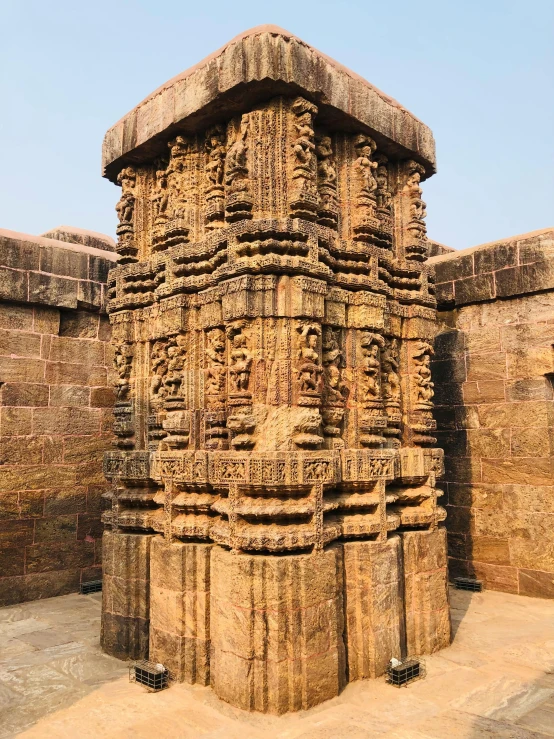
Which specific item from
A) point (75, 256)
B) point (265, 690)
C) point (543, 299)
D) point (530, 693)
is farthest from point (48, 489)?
point (543, 299)

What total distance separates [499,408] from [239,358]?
15.8ft

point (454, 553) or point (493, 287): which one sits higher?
point (493, 287)

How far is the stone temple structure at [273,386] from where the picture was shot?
5.09 meters

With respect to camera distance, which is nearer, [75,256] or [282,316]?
[282,316]

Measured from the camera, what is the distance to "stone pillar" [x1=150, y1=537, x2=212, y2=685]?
5422 millimetres

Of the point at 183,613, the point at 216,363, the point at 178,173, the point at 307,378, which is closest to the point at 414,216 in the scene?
the point at 178,173

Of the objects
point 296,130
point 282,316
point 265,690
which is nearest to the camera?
point 265,690

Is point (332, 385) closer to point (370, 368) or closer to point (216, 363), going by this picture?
point (370, 368)

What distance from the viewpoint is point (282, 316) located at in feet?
17.7

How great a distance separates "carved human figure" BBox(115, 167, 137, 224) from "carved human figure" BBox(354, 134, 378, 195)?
258 cm

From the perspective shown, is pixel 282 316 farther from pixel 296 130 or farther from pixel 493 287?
pixel 493 287

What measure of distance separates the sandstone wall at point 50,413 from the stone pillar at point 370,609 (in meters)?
4.76

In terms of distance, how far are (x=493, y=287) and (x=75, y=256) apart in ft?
19.8

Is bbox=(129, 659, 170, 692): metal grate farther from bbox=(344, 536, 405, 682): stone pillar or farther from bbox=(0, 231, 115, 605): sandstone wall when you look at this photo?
bbox=(0, 231, 115, 605): sandstone wall
